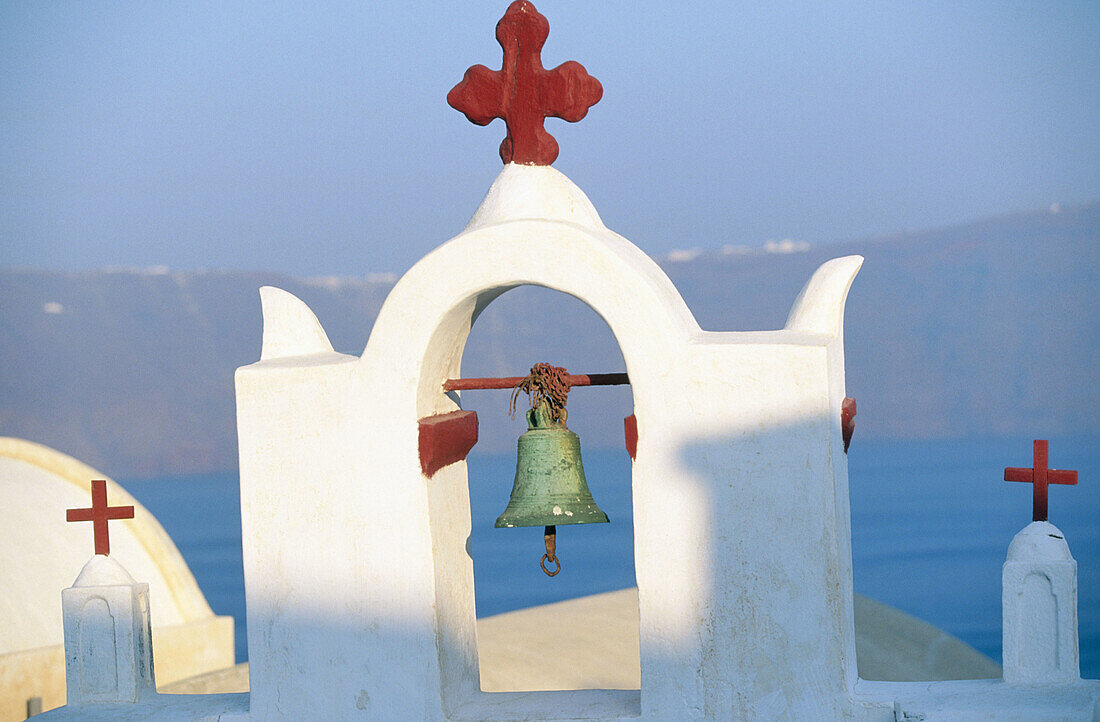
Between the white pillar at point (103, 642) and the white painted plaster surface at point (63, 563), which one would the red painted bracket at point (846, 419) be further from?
the white painted plaster surface at point (63, 563)

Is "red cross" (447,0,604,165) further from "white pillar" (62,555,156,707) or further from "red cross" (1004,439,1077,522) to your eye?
"white pillar" (62,555,156,707)

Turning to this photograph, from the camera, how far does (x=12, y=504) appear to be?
11.2 metres

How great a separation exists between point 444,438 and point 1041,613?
2440 millimetres

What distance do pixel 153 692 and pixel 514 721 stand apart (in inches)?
68.2

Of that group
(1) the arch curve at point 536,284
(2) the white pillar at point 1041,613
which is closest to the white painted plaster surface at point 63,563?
(1) the arch curve at point 536,284

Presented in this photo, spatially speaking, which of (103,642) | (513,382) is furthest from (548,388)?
(103,642)

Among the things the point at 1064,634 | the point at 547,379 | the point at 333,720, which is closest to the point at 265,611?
the point at 333,720

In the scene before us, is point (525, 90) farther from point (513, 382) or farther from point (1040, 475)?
point (1040, 475)

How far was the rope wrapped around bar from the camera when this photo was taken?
5.19 m

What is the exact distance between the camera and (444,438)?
199 inches

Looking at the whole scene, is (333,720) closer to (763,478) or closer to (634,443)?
(634,443)

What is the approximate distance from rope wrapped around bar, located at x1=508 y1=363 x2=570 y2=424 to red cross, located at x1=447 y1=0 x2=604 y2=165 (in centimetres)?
89

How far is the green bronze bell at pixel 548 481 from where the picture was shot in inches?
202

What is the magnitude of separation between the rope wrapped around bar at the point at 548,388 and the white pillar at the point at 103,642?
1924 mm
